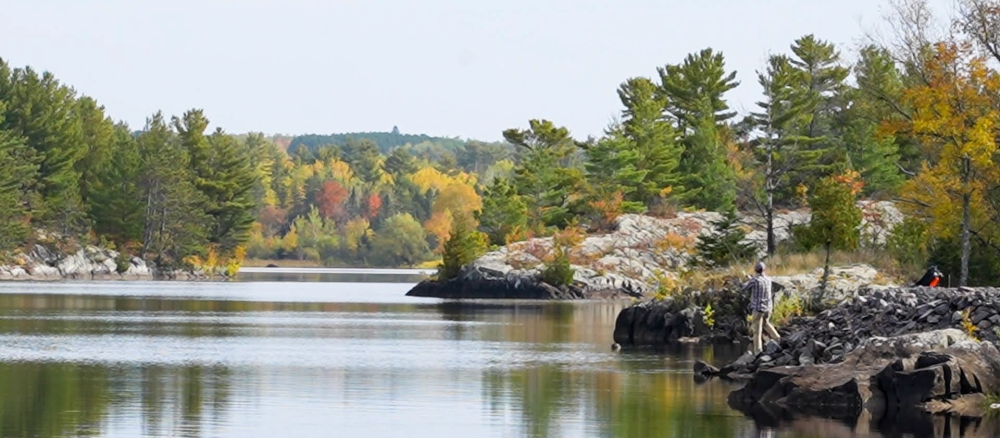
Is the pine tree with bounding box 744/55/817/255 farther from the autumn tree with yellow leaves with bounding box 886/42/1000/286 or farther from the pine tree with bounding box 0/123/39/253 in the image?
the pine tree with bounding box 0/123/39/253

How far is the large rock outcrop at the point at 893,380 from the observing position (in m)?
28.0

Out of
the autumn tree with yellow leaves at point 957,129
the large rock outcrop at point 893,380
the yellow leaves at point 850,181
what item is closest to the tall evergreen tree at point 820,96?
the yellow leaves at point 850,181

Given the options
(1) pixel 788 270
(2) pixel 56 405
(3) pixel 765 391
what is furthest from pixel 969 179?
(2) pixel 56 405

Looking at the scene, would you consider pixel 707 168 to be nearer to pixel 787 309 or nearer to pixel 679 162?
pixel 679 162

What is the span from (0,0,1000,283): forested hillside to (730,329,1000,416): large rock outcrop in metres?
18.7

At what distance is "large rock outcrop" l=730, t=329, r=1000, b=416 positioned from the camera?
2798cm

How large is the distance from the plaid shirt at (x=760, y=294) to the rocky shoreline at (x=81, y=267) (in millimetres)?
90594

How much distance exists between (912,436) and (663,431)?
3.66 m

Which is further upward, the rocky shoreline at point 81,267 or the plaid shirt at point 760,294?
the rocky shoreline at point 81,267

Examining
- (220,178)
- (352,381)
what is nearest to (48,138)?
(220,178)

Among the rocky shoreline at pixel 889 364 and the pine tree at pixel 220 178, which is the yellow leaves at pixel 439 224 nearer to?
the pine tree at pixel 220 178

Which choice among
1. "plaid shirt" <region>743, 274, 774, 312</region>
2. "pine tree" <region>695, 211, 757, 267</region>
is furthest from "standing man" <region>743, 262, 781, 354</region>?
"pine tree" <region>695, 211, 757, 267</region>

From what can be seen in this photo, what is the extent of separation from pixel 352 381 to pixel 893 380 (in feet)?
34.6

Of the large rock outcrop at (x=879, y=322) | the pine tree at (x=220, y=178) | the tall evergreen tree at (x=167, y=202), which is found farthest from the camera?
the pine tree at (x=220, y=178)
